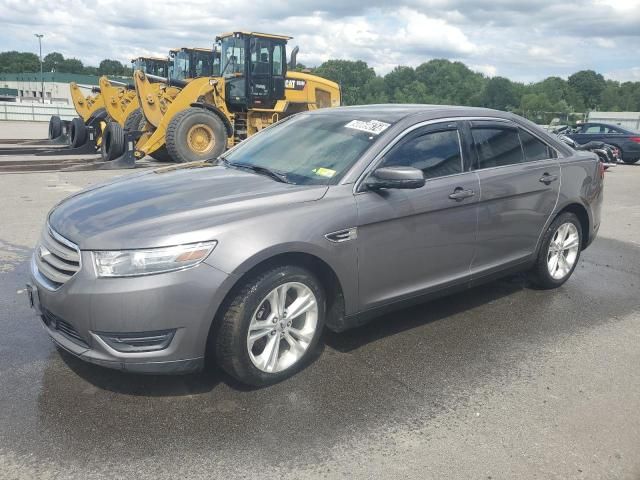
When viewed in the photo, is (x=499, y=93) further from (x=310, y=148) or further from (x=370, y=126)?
(x=310, y=148)

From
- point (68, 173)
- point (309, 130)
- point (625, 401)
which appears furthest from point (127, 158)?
point (625, 401)

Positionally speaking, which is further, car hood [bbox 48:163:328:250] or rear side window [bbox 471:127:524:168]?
rear side window [bbox 471:127:524:168]

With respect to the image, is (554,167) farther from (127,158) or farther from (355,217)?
(127,158)

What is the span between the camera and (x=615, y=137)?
20.6 metres

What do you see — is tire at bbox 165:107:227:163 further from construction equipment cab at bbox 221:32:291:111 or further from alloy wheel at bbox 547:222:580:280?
alloy wheel at bbox 547:222:580:280

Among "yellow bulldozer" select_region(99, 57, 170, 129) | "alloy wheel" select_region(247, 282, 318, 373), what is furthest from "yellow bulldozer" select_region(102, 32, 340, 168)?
"alloy wheel" select_region(247, 282, 318, 373)

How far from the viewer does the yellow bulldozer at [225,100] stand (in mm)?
13828

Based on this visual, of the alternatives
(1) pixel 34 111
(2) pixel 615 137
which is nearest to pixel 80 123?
(2) pixel 615 137

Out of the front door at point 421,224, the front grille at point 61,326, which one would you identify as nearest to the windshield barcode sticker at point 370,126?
the front door at point 421,224

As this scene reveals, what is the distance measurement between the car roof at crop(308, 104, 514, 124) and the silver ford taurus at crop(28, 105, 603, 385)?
3 centimetres

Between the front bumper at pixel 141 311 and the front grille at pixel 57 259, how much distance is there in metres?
0.06

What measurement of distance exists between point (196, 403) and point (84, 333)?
710 millimetres

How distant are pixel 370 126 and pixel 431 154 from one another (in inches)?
19.3

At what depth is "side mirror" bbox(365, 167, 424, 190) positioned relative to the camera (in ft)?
11.7
